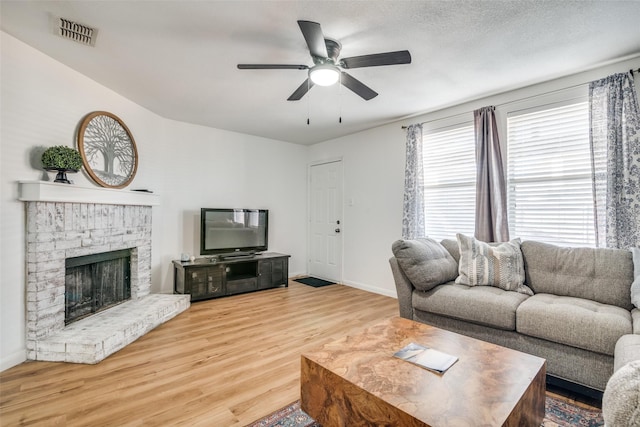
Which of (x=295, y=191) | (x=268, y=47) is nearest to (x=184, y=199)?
(x=295, y=191)

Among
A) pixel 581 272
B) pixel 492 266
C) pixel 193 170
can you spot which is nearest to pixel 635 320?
pixel 581 272

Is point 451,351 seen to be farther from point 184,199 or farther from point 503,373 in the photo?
point 184,199

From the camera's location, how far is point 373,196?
4527 millimetres

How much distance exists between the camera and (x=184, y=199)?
433cm

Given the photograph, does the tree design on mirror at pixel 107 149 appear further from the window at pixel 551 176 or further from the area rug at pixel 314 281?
the window at pixel 551 176

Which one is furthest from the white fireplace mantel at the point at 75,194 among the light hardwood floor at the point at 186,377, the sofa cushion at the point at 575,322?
the sofa cushion at the point at 575,322

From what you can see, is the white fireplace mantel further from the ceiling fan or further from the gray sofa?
the gray sofa

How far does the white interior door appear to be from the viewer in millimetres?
5105

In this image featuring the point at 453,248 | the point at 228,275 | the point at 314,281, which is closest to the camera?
the point at 453,248

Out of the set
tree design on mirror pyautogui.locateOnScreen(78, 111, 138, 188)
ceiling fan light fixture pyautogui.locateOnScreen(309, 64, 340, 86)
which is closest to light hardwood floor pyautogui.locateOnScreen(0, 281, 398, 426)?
tree design on mirror pyautogui.locateOnScreen(78, 111, 138, 188)

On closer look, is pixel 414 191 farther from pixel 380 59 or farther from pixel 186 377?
pixel 186 377

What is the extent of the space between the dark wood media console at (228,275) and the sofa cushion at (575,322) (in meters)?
3.26

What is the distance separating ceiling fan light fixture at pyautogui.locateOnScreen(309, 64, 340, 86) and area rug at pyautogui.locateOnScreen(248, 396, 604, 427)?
217 cm

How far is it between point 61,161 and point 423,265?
3118 millimetres
